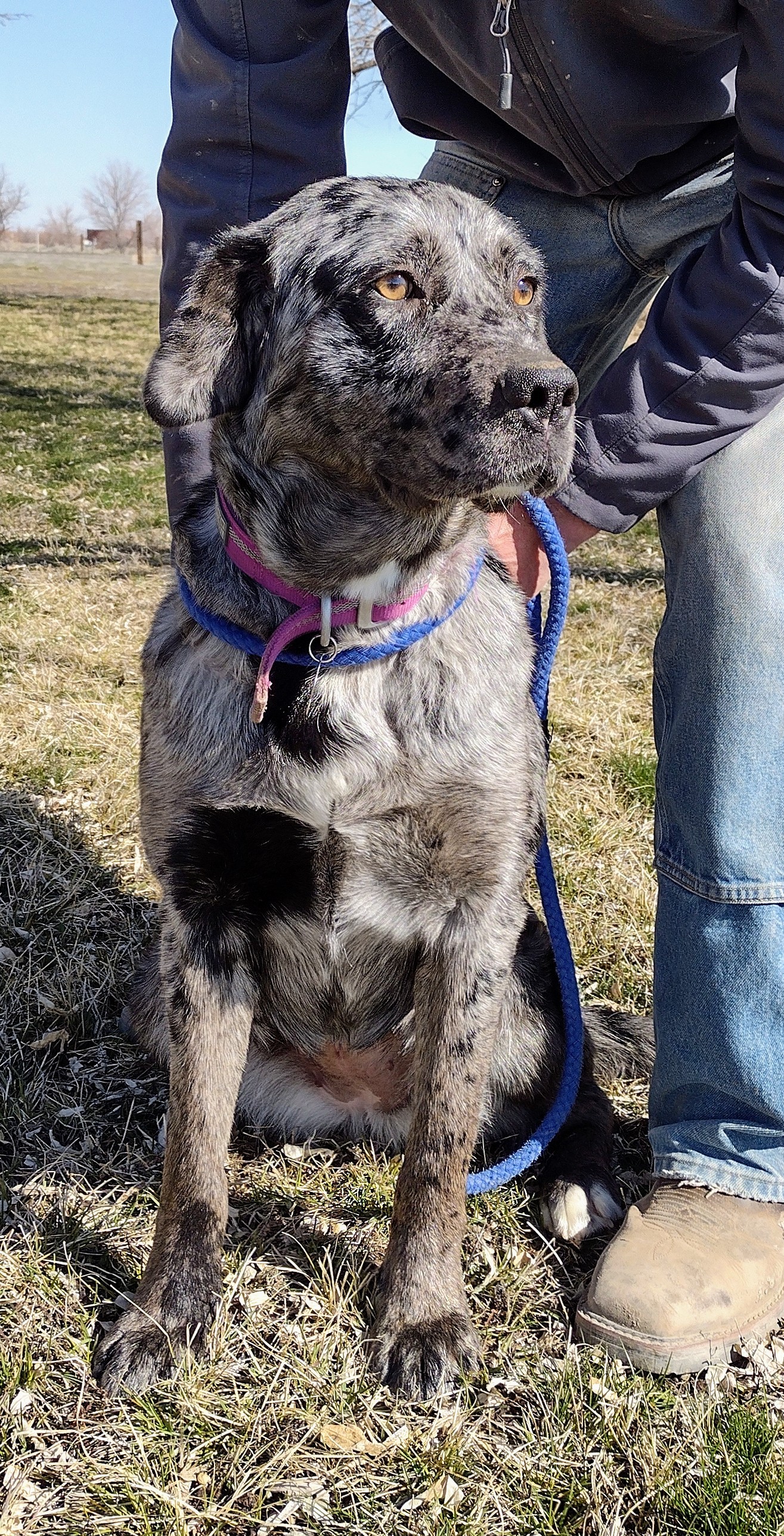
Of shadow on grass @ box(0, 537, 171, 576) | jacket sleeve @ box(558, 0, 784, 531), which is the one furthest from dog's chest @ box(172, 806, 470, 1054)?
shadow on grass @ box(0, 537, 171, 576)

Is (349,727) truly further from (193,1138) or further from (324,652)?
(193,1138)

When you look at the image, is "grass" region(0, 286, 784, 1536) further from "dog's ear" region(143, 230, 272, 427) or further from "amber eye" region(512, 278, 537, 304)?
"amber eye" region(512, 278, 537, 304)

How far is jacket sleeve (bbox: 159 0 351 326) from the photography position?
97.0 inches

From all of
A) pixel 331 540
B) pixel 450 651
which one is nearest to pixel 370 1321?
pixel 450 651

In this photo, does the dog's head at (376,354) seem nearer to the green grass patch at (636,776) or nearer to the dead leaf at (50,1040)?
the dead leaf at (50,1040)

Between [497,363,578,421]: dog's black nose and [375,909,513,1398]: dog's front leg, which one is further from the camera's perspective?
[375,909,513,1398]: dog's front leg

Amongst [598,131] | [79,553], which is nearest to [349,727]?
[598,131]

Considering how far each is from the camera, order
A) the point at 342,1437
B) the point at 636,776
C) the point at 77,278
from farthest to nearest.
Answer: the point at 77,278 < the point at 636,776 < the point at 342,1437

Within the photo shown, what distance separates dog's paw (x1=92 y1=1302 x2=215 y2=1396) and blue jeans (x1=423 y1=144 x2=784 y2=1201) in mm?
909

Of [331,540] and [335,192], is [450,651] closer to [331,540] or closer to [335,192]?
[331,540]

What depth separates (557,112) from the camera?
2.24 m

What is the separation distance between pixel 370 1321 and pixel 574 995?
0.75 meters

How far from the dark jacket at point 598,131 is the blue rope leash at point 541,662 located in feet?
0.42

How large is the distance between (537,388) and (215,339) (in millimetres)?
587
